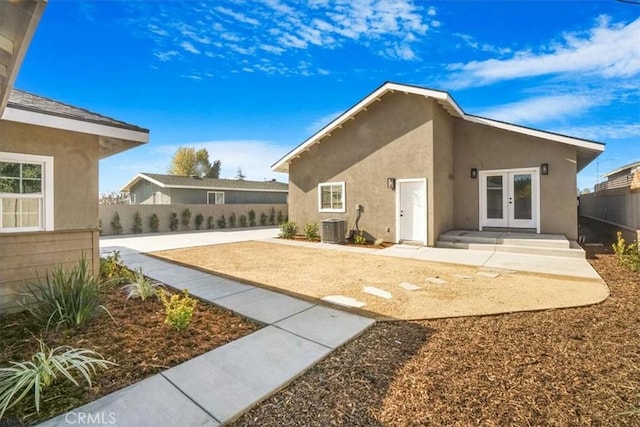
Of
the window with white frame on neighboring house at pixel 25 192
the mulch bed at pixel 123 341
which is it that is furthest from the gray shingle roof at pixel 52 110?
the mulch bed at pixel 123 341

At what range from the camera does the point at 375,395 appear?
2.47 meters

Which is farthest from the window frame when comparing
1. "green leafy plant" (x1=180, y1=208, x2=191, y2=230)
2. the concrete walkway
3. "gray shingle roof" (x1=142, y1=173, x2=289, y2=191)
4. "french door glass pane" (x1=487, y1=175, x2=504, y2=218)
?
"gray shingle roof" (x1=142, y1=173, x2=289, y2=191)

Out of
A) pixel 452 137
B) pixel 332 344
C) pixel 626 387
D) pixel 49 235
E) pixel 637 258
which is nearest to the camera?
pixel 626 387

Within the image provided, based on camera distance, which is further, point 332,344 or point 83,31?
point 83,31

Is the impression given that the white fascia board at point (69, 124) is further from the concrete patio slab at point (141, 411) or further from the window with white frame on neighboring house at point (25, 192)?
the concrete patio slab at point (141, 411)

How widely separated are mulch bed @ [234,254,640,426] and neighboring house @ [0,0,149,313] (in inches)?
166

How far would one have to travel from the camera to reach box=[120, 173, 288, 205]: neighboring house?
832 inches

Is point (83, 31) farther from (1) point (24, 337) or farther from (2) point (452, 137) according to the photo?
(2) point (452, 137)

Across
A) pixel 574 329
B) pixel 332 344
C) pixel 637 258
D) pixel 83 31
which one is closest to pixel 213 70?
pixel 83 31

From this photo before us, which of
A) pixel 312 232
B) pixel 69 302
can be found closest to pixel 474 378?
pixel 69 302

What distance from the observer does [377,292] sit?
17.5ft

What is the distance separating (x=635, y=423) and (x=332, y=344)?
240 centimetres

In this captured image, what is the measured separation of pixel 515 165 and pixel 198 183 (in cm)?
1994

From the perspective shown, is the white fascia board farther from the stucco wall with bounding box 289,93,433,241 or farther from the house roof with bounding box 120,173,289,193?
the house roof with bounding box 120,173,289,193
